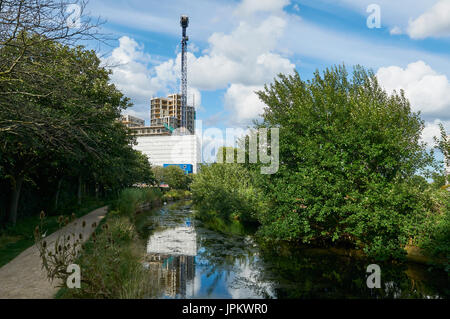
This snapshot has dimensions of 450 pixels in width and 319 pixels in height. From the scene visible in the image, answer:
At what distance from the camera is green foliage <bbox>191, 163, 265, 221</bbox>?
2256 cm

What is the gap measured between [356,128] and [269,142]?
4667 mm

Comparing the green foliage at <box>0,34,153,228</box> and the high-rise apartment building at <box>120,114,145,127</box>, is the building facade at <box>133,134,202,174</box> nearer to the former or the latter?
the high-rise apartment building at <box>120,114,145,127</box>

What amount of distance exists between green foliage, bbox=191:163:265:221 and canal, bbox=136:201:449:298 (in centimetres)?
686

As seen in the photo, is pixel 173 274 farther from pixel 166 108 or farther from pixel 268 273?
pixel 166 108

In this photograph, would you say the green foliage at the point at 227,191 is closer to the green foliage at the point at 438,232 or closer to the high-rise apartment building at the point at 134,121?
the green foliage at the point at 438,232

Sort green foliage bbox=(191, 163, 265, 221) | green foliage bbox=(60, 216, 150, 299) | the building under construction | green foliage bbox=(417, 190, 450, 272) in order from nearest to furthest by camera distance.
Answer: green foliage bbox=(60, 216, 150, 299)
green foliage bbox=(417, 190, 450, 272)
green foliage bbox=(191, 163, 265, 221)
the building under construction

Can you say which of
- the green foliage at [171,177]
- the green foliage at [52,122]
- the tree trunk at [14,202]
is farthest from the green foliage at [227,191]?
the green foliage at [171,177]

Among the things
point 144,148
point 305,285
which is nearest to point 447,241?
point 305,285

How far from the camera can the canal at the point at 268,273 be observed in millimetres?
8648

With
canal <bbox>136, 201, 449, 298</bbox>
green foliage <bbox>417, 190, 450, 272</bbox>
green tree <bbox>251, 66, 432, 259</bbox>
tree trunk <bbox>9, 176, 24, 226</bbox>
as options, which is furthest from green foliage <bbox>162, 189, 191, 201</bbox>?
green foliage <bbox>417, 190, 450, 272</bbox>

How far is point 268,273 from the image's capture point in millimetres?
10445

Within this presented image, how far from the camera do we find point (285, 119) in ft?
52.4
